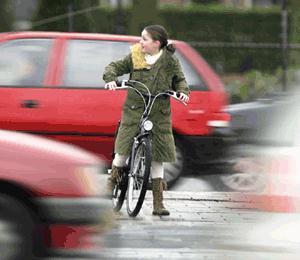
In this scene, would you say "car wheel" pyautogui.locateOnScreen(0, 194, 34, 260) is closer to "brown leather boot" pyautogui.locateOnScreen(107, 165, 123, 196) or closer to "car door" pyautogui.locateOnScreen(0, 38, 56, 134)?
"brown leather boot" pyautogui.locateOnScreen(107, 165, 123, 196)

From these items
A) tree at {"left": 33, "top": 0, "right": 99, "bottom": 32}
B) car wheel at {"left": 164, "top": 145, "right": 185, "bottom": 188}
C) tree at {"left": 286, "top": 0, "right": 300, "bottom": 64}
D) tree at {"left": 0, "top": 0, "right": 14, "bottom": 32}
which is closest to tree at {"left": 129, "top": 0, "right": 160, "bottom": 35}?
tree at {"left": 33, "top": 0, "right": 99, "bottom": 32}

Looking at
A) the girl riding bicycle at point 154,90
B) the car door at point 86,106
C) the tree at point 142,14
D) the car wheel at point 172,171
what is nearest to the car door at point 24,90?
the car door at point 86,106

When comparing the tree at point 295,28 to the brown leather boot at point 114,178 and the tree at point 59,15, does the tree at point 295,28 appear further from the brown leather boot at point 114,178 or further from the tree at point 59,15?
the brown leather boot at point 114,178

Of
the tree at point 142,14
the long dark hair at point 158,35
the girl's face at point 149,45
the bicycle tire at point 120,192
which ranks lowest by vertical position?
the tree at point 142,14

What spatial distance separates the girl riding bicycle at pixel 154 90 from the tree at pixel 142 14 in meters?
16.6

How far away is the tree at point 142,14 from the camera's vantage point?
2641 centimetres

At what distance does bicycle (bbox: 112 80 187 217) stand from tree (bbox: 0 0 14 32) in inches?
722

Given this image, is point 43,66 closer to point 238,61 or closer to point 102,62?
point 102,62

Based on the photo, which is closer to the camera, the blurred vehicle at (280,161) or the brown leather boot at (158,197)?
the blurred vehicle at (280,161)

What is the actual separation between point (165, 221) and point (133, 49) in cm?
154

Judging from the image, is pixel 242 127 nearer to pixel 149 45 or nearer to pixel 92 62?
pixel 92 62

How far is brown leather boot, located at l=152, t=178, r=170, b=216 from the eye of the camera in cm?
977

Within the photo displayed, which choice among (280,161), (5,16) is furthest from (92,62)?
(5,16)

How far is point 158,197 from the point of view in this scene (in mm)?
9781
